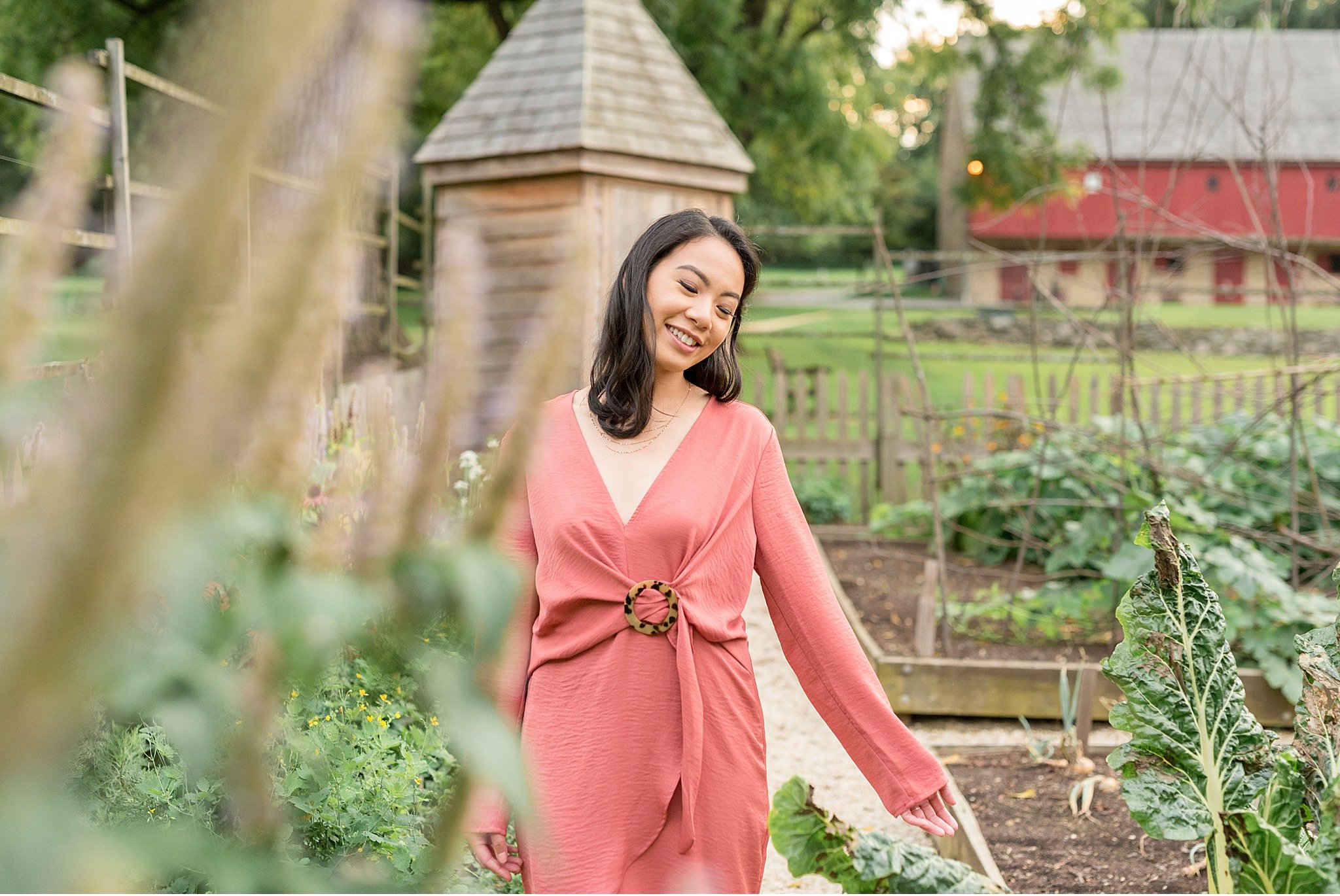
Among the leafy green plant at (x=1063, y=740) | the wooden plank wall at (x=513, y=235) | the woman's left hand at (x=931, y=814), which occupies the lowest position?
the leafy green plant at (x=1063, y=740)

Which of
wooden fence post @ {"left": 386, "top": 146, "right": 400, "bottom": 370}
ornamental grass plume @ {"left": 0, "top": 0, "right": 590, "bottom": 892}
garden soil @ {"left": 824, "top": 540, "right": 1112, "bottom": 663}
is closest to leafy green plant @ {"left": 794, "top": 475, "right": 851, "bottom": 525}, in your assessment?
garden soil @ {"left": 824, "top": 540, "right": 1112, "bottom": 663}

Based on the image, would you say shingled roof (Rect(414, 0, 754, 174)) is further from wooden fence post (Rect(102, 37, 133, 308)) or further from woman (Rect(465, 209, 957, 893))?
woman (Rect(465, 209, 957, 893))

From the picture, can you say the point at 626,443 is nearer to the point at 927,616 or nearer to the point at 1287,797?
the point at 1287,797

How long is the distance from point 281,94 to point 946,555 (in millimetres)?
7555

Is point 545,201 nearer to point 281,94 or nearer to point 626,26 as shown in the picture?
point 626,26

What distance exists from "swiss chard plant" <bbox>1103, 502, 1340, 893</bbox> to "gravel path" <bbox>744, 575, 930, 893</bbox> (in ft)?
4.79

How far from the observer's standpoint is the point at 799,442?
10.3m

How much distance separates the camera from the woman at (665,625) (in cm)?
201

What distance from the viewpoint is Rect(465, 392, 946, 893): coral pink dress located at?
2004 millimetres

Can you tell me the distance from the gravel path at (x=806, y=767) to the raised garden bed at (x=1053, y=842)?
0.87 ft

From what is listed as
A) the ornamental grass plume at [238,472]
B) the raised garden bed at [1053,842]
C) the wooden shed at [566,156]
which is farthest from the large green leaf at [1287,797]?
the wooden shed at [566,156]

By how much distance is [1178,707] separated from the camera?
6.80 ft

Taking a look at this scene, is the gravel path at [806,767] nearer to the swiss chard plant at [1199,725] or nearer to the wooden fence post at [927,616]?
the wooden fence post at [927,616]

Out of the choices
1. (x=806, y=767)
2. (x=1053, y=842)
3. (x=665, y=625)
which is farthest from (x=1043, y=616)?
(x=665, y=625)
